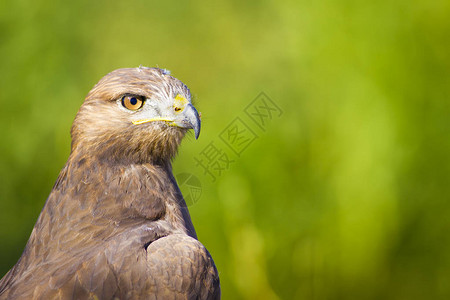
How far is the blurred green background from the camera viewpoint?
16.9 feet

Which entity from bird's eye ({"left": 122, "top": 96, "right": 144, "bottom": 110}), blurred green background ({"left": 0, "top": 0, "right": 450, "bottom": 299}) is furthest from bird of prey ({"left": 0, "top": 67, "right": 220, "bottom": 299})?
blurred green background ({"left": 0, "top": 0, "right": 450, "bottom": 299})

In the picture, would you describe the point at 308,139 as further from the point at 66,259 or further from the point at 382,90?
the point at 66,259

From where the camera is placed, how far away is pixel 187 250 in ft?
8.11

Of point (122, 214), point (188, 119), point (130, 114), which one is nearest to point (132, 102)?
point (130, 114)

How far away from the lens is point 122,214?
8.82 ft

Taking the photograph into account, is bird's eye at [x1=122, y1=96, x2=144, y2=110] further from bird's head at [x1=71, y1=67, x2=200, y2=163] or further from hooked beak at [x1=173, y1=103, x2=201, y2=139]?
hooked beak at [x1=173, y1=103, x2=201, y2=139]

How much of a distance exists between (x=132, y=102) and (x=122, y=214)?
0.51 metres

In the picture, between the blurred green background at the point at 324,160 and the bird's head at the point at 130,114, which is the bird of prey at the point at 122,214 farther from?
the blurred green background at the point at 324,160

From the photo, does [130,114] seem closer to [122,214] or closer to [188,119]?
[188,119]

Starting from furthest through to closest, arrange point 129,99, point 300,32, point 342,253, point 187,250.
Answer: point 300,32
point 342,253
point 129,99
point 187,250

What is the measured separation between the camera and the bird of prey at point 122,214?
240 cm

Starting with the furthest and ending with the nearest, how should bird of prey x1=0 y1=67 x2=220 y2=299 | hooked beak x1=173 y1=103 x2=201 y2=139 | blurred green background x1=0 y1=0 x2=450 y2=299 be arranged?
blurred green background x1=0 y1=0 x2=450 y2=299, hooked beak x1=173 y1=103 x2=201 y2=139, bird of prey x1=0 y1=67 x2=220 y2=299

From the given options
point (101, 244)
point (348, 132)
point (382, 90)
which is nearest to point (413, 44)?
point (382, 90)

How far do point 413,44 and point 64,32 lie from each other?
3.32m
